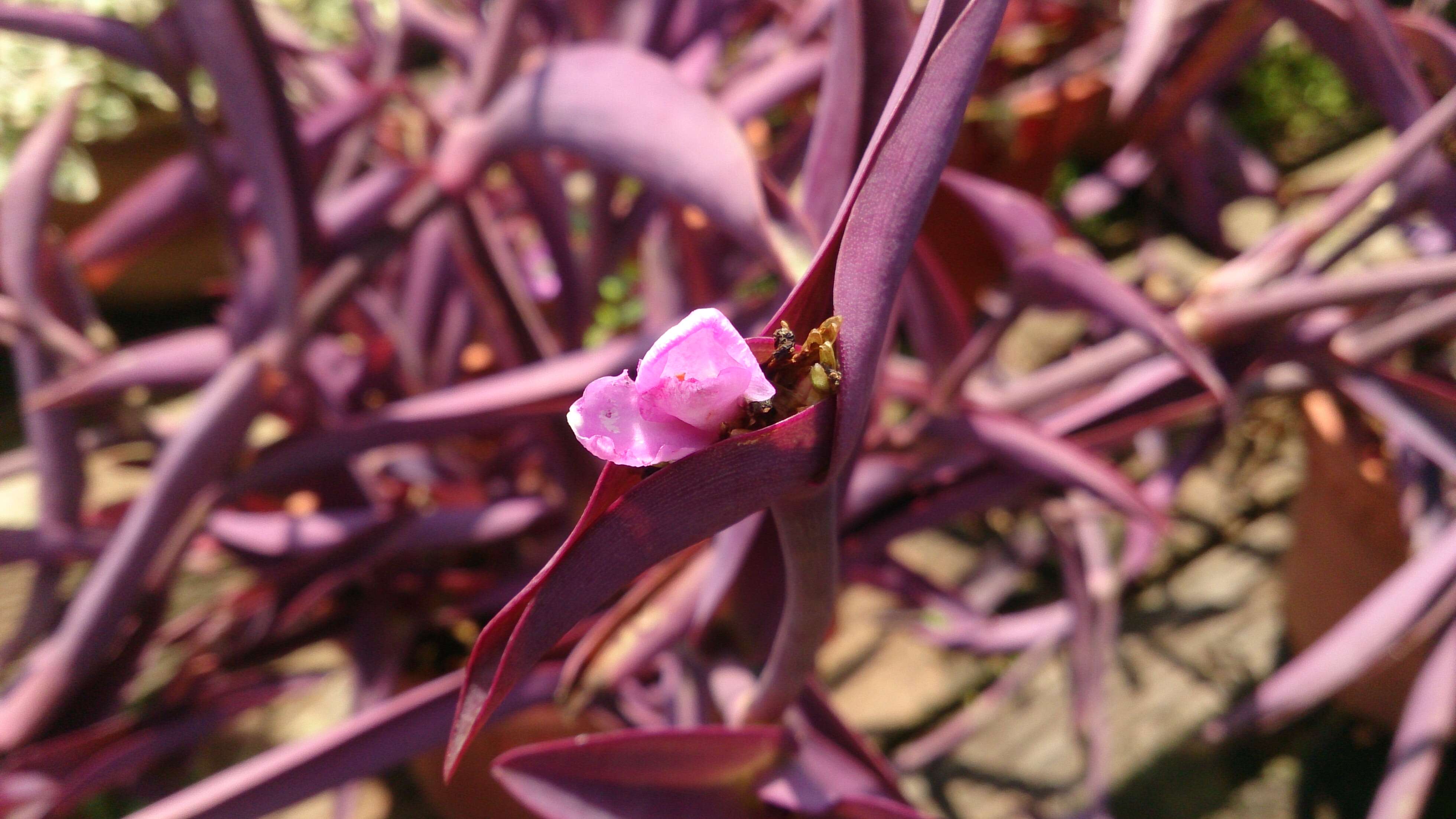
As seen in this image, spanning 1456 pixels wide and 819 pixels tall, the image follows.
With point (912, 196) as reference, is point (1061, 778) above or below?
below

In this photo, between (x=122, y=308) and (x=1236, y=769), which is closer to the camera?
(x=1236, y=769)

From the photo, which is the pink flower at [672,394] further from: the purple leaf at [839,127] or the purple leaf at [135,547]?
the purple leaf at [135,547]

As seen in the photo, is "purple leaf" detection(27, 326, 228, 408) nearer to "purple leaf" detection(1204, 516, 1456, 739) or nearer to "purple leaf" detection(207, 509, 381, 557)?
"purple leaf" detection(207, 509, 381, 557)

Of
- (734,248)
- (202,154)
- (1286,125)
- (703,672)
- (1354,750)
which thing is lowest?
(1354,750)

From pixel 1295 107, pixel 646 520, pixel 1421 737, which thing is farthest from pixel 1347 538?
pixel 1295 107

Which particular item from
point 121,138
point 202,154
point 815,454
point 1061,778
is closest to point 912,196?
point 815,454

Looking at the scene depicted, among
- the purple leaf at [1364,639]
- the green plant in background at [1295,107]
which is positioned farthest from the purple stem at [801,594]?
the green plant in background at [1295,107]

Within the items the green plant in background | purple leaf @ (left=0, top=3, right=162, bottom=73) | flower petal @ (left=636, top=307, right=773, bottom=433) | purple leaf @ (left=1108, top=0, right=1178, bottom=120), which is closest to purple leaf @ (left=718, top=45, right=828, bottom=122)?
purple leaf @ (left=1108, top=0, right=1178, bottom=120)

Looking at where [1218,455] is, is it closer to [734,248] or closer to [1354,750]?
[1354,750]
